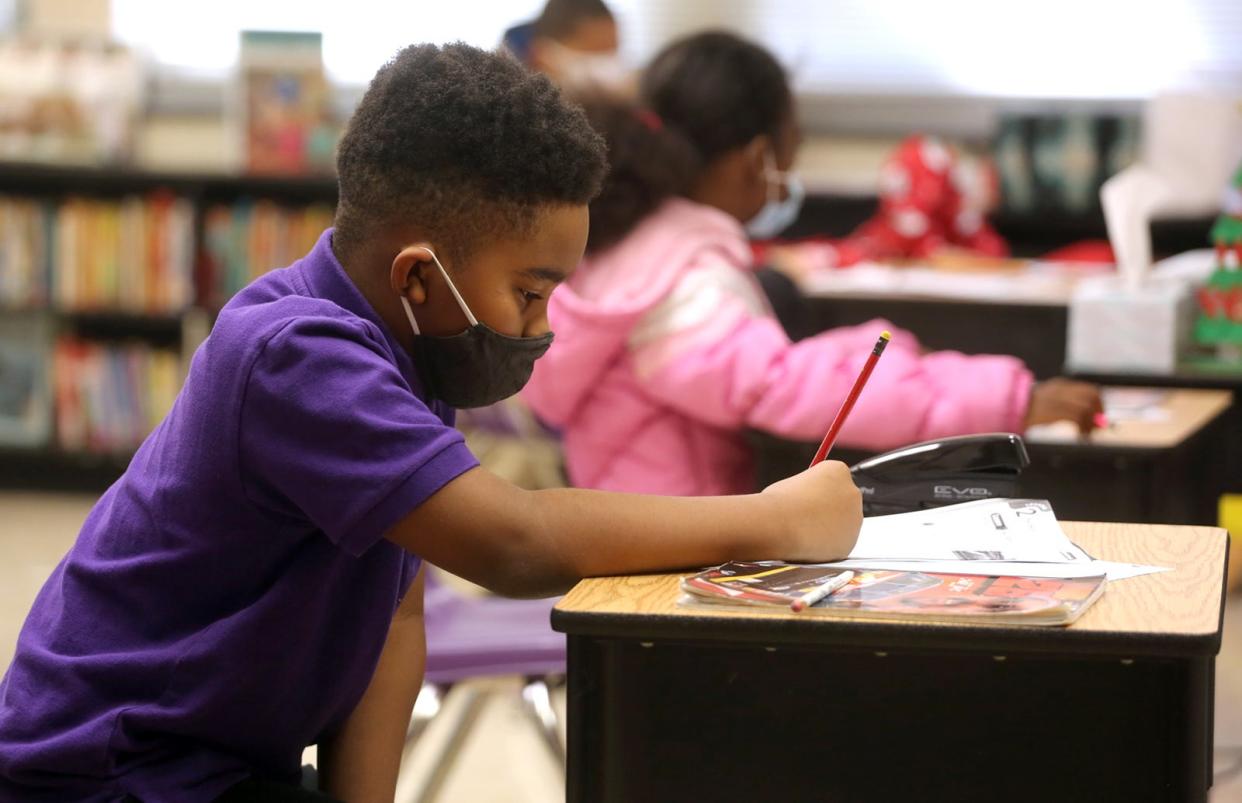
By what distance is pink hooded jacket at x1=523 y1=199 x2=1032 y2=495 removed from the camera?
184 centimetres

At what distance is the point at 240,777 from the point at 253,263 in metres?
3.69

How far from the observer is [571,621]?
971 millimetres

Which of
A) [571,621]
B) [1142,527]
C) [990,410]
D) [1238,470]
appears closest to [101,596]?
[571,621]

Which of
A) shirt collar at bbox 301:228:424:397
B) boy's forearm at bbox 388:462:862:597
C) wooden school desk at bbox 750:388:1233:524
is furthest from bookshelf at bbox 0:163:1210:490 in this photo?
boy's forearm at bbox 388:462:862:597

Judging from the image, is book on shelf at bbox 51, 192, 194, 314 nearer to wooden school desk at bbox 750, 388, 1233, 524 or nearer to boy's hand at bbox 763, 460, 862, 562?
wooden school desk at bbox 750, 388, 1233, 524

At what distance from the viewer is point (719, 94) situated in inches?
83.6

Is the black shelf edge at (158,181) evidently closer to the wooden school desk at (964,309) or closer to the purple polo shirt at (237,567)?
the wooden school desk at (964,309)

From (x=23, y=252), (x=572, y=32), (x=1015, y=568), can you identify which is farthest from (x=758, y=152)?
(x=23, y=252)

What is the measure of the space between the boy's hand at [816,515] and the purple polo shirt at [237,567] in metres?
0.22

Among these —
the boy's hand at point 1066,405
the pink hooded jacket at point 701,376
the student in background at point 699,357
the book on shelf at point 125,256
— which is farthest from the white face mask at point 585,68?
the book on shelf at point 125,256

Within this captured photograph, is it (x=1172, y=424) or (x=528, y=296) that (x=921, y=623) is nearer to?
(x=528, y=296)

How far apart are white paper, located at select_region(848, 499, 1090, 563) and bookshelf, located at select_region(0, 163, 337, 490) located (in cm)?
351

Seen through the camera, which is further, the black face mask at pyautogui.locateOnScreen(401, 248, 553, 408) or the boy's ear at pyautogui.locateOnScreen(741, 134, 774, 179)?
the boy's ear at pyautogui.locateOnScreen(741, 134, 774, 179)

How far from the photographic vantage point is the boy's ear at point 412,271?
3.46 ft
